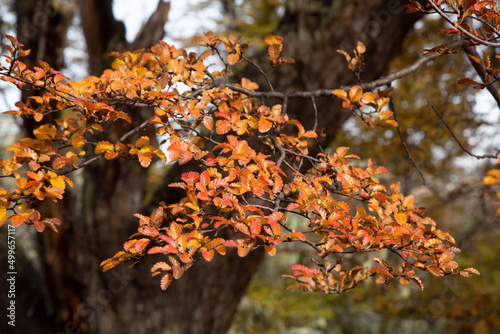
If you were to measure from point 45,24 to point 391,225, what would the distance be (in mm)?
3127

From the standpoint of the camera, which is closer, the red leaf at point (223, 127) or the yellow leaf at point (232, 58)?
the red leaf at point (223, 127)

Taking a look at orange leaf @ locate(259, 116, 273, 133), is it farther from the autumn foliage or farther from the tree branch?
the tree branch

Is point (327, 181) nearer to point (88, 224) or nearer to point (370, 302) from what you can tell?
point (88, 224)

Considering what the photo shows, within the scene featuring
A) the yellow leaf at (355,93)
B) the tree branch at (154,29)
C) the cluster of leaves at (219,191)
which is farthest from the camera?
the tree branch at (154,29)

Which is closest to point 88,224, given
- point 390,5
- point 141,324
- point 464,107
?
point 141,324

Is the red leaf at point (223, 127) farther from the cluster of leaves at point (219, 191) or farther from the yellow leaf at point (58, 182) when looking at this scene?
the yellow leaf at point (58, 182)

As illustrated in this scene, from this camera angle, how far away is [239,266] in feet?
9.13

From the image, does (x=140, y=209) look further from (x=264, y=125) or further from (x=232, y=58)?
(x=264, y=125)

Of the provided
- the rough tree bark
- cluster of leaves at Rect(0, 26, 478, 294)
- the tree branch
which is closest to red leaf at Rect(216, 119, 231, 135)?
cluster of leaves at Rect(0, 26, 478, 294)

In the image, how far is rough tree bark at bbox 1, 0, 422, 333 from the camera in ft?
8.77

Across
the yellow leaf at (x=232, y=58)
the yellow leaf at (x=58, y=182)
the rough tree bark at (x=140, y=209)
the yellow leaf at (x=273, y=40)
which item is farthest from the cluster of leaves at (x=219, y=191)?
the rough tree bark at (x=140, y=209)

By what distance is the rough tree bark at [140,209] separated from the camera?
2.67 m

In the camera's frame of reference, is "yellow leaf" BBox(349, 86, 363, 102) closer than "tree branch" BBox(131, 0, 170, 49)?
Yes

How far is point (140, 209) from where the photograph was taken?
118 inches
